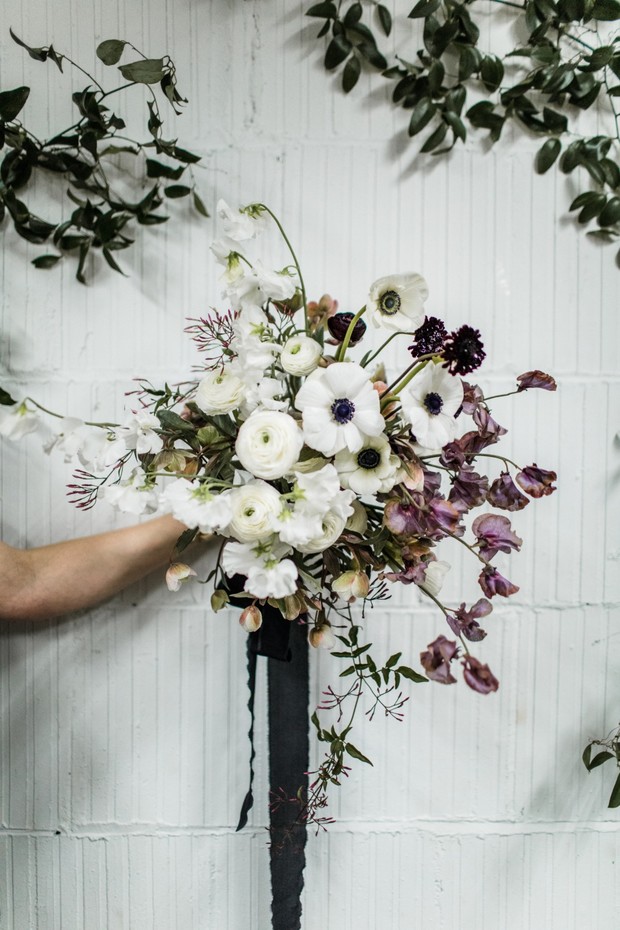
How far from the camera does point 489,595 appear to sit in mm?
750

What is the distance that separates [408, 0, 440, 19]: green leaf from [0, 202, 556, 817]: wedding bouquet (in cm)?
60

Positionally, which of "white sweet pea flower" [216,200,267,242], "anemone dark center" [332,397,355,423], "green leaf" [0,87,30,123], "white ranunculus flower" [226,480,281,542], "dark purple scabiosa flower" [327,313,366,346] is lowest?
"white ranunculus flower" [226,480,281,542]

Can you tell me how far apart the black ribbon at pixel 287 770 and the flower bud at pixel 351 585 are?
29 centimetres

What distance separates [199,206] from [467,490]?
2.40 ft

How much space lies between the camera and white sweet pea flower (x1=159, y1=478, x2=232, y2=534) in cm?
66

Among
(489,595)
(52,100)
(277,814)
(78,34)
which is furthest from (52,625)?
(78,34)

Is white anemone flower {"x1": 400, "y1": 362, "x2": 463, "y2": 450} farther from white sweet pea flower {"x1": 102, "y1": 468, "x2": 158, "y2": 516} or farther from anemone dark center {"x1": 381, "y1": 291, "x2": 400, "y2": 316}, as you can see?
white sweet pea flower {"x1": 102, "y1": 468, "x2": 158, "y2": 516}

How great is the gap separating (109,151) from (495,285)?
0.75m

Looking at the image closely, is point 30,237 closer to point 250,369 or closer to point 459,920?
point 250,369

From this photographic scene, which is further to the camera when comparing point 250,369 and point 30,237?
point 30,237

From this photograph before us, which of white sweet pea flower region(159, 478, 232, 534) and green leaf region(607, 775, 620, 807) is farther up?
white sweet pea flower region(159, 478, 232, 534)

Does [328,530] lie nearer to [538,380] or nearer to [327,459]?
[327,459]

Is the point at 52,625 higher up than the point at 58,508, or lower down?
Answer: lower down

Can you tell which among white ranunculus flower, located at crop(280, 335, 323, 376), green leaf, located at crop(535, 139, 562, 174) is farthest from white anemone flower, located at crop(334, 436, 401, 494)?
green leaf, located at crop(535, 139, 562, 174)
